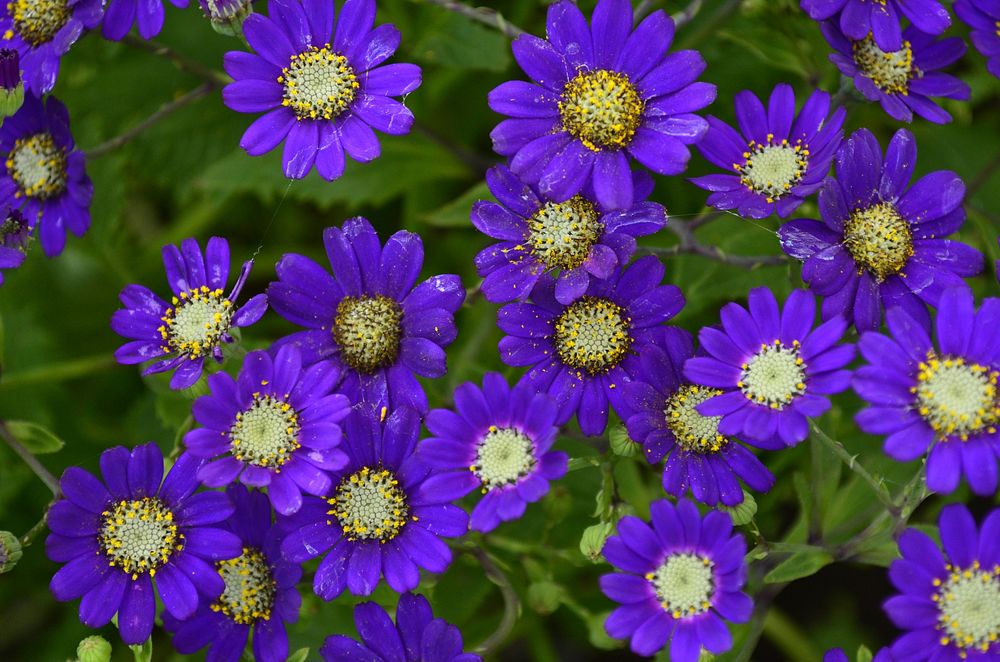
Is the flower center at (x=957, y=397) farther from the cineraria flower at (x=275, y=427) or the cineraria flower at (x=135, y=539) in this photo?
the cineraria flower at (x=135, y=539)

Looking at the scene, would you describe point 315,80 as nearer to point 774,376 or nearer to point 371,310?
point 371,310

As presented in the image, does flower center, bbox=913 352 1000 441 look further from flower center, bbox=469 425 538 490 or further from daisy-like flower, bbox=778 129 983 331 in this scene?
flower center, bbox=469 425 538 490

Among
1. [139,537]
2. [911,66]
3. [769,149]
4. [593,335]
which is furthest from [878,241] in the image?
[139,537]

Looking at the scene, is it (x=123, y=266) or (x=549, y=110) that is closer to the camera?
(x=549, y=110)

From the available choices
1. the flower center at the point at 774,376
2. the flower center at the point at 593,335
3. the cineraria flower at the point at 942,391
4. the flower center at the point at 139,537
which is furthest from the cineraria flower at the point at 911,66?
the flower center at the point at 139,537

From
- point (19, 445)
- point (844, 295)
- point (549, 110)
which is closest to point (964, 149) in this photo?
point (844, 295)

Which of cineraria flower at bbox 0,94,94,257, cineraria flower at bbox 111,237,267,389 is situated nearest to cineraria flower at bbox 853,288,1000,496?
cineraria flower at bbox 111,237,267,389

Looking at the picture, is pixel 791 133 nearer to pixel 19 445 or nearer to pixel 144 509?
pixel 144 509
